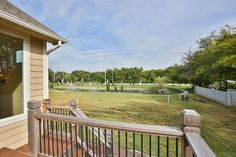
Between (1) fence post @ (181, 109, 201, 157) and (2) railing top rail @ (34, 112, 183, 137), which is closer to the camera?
(1) fence post @ (181, 109, 201, 157)

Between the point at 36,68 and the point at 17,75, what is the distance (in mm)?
440

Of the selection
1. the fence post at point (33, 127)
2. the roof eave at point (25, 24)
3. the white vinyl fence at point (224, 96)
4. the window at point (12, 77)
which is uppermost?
the roof eave at point (25, 24)

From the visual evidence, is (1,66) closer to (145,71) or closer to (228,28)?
(228,28)

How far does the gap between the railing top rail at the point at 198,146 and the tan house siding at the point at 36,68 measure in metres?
3.45

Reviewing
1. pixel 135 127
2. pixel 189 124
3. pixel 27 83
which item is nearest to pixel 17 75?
pixel 27 83

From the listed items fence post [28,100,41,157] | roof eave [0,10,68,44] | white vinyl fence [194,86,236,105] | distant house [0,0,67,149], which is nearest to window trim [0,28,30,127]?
distant house [0,0,67,149]

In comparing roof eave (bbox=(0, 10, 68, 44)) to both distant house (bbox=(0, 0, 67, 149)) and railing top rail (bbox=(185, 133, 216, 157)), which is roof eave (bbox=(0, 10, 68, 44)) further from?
railing top rail (bbox=(185, 133, 216, 157))

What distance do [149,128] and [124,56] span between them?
37.9 m

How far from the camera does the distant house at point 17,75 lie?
124 inches

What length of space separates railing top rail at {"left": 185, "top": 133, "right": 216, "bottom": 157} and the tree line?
387 inches

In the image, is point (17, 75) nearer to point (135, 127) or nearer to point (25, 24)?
point (25, 24)

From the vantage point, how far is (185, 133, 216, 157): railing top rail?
3.47ft

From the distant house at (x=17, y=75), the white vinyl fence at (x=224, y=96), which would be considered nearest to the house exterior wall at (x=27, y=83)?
the distant house at (x=17, y=75)

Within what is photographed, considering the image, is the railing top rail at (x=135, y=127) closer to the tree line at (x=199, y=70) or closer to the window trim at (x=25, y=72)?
the window trim at (x=25, y=72)
